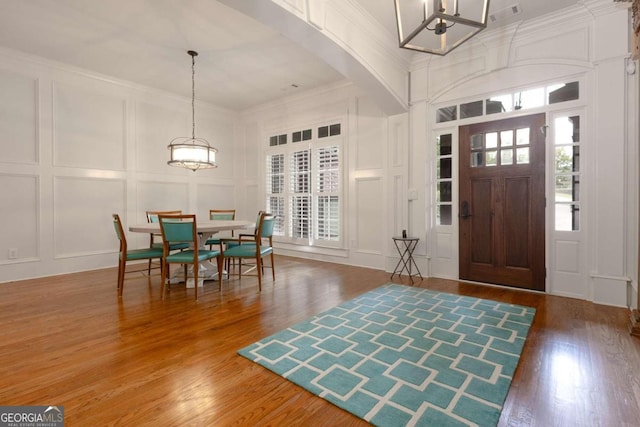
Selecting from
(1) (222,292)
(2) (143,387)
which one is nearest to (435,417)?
(2) (143,387)

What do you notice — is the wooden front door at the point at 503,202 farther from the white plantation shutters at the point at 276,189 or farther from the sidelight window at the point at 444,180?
the white plantation shutters at the point at 276,189

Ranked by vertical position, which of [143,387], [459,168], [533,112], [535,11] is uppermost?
[535,11]

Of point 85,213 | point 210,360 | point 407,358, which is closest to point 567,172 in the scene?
point 407,358

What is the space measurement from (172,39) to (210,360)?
13.0 ft

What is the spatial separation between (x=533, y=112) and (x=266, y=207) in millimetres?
5075

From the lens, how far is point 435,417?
150 cm

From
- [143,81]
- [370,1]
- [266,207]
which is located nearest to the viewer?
[370,1]

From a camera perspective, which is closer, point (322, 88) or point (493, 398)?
point (493, 398)

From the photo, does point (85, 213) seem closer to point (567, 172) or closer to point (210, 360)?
point (210, 360)

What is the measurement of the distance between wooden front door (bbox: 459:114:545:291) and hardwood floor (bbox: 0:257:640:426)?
40cm

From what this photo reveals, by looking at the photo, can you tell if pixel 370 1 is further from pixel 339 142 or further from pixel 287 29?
pixel 339 142

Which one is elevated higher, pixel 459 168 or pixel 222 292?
pixel 459 168

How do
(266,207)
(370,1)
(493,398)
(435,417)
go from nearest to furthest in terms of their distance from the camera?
(435,417)
(493,398)
(370,1)
(266,207)

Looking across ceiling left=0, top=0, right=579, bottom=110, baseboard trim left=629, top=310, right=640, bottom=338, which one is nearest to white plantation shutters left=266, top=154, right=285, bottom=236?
ceiling left=0, top=0, right=579, bottom=110
